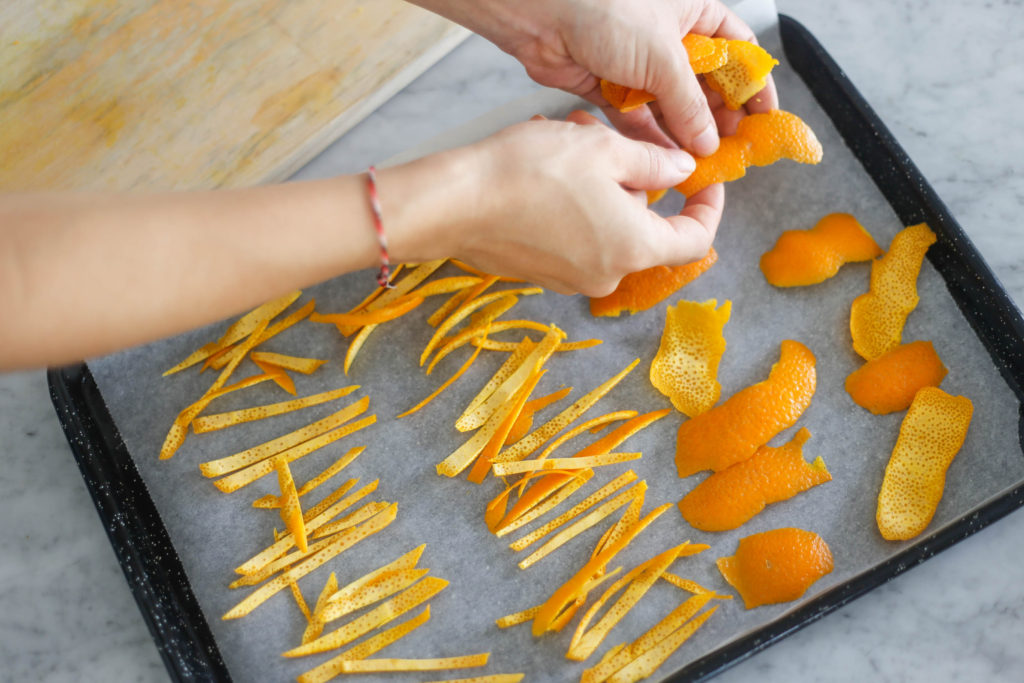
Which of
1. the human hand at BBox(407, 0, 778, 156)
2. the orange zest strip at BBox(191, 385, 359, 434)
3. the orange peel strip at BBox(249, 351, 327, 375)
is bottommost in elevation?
the orange zest strip at BBox(191, 385, 359, 434)

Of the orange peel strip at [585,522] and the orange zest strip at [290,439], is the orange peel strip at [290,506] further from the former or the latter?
the orange peel strip at [585,522]

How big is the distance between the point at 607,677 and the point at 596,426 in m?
0.40

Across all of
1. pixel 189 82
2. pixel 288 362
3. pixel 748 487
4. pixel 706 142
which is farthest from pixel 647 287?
pixel 189 82

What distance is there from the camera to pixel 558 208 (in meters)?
1.26

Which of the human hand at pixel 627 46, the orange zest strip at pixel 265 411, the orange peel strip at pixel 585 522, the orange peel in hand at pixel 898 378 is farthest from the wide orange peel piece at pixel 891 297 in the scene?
the orange zest strip at pixel 265 411

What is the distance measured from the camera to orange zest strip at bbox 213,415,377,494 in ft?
4.80

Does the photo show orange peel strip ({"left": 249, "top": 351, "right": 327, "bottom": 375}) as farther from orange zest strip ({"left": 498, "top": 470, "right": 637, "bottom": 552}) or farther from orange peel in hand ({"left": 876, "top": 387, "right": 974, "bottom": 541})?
orange peel in hand ({"left": 876, "top": 387, "right": 974, "bottom": 541})

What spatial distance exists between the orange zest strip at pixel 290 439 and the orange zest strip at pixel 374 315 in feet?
0.45

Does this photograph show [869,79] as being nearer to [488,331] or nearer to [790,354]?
[790,354]

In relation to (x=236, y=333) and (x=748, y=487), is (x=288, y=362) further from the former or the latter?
(x=748, y=487)

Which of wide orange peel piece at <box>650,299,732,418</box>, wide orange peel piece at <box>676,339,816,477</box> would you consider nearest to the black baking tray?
wide orange peel piece at <box>676,339,816,477</box>

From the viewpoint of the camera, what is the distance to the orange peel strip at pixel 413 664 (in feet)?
4.39

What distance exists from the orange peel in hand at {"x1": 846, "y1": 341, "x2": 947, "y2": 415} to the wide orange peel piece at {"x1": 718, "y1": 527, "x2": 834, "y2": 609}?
260 millimetres

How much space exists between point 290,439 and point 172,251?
529 mm
